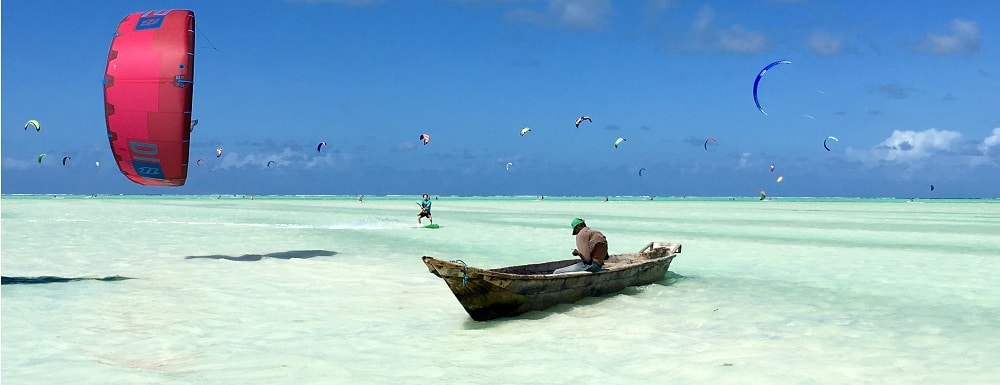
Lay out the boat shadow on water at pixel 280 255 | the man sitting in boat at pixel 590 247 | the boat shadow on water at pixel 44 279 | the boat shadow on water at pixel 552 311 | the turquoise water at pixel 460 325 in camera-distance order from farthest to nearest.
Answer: the boat shadow on water at pixel 280 255
the boat shadow on water at pixel 44 279
the man sitting in boat at pixel 590 247
the boat shadow on water at pixel 552 311
the turquoise water at pixel 460 325

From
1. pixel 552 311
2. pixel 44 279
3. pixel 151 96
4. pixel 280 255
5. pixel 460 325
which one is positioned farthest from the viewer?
pixel 280 255

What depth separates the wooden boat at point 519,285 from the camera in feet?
31.0

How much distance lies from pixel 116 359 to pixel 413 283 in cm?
665

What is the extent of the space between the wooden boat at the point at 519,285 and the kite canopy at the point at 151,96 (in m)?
6.53

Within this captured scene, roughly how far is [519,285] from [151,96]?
297 inches

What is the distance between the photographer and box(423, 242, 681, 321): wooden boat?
945 cm

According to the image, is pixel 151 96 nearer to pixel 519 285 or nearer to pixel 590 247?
pixel 519 285

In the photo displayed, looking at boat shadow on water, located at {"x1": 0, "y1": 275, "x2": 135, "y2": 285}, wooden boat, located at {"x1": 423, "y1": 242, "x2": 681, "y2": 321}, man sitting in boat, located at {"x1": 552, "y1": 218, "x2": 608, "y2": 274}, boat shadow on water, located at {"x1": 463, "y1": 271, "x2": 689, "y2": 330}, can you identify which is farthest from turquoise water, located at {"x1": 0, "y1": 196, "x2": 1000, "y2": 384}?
man sitting in boat, located at {"x1": 552, "y1": 218, "x2": 608, "y2": 274}

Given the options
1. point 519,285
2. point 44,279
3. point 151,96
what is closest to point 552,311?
point 519,285

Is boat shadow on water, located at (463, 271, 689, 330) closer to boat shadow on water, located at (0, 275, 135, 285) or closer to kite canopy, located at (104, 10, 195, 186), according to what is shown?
kite canopy, located at (104, 10, 195, 186)

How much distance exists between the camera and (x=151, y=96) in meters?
13.4

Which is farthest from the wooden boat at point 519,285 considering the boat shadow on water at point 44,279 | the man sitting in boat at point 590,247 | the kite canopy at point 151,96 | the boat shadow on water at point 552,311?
the boat shadow on water at point 44,279

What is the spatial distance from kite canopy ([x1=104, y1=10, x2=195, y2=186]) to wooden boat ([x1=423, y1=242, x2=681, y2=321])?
653 centimetres

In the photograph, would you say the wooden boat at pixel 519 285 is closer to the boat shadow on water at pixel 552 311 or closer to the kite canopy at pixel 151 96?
the boat shadow on water at pixel 552 311
